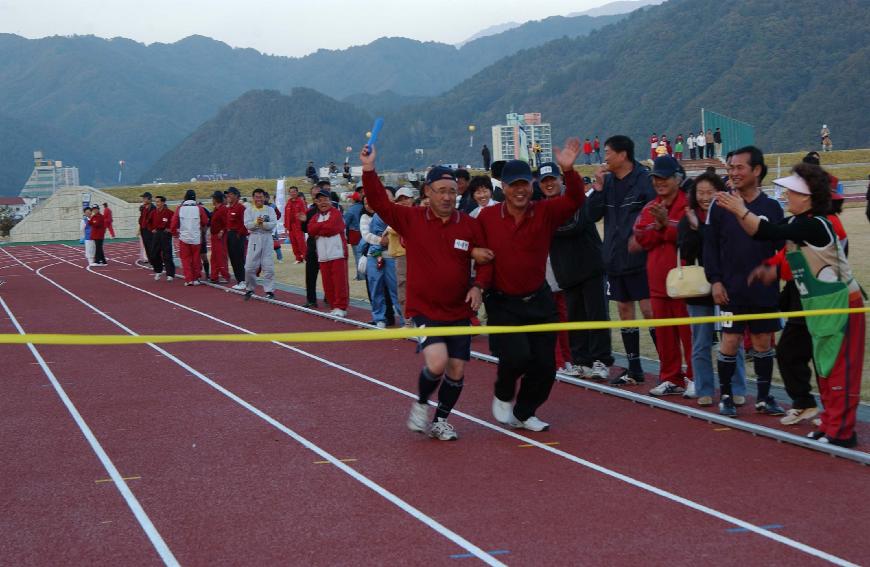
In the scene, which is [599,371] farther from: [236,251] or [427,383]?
[236,251]

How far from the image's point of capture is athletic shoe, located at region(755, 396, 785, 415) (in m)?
8.12

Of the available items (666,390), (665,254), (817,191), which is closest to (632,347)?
(666,390)

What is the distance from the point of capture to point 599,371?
9.99 m

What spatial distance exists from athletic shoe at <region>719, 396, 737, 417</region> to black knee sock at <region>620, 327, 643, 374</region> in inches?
58.4

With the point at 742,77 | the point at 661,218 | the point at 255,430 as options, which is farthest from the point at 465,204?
the point at 742,77

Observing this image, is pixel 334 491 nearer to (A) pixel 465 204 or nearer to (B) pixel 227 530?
(B) pixel 227 530

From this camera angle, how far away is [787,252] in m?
7.28

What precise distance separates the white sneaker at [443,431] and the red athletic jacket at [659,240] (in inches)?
89.0

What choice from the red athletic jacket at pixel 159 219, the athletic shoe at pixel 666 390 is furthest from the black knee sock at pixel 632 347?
the red athletic jacket at pixel 159 219

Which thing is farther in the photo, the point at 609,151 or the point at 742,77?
the point at 742,77

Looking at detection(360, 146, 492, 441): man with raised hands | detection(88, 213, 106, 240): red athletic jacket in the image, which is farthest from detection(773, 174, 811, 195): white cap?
detection(88, 213, 106, 240): red athletic jacket

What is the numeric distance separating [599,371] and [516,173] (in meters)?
3.01

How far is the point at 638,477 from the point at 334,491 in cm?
179

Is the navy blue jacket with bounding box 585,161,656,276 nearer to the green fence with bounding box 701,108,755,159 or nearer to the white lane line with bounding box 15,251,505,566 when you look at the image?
the white lane line with bounding box 15,251,505,566
